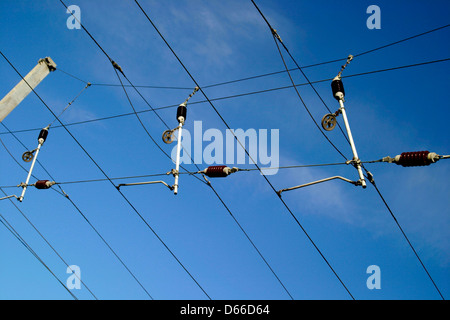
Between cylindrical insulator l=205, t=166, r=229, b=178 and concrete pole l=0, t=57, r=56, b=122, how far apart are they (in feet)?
22.2

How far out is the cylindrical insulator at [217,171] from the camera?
28.0 feet

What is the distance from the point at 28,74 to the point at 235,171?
27.7 feet

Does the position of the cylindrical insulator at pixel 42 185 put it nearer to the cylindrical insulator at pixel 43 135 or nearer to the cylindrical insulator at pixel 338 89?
the cylindrical insulator at pixel 43 135

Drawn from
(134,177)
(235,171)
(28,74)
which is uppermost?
(28,74)

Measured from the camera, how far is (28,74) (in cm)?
1111

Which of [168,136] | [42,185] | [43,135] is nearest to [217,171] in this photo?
[168,136]

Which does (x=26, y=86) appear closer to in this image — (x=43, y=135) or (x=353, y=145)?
(x=43, y=135)

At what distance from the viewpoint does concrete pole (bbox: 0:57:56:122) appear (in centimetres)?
988

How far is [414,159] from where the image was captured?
21.9 ft

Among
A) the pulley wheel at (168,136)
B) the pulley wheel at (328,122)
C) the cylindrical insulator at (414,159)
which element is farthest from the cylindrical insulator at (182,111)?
the cylindrical insulator at (414,159)

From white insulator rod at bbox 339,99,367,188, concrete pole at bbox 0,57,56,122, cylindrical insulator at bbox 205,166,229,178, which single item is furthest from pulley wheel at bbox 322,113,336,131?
concrete pole at bbox 0,57,56,122

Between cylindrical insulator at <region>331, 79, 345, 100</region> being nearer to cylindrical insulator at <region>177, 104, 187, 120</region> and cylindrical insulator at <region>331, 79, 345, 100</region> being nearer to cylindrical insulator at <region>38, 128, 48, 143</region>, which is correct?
cylindrical insulator at <region>177, 104, 187, 120</region>
